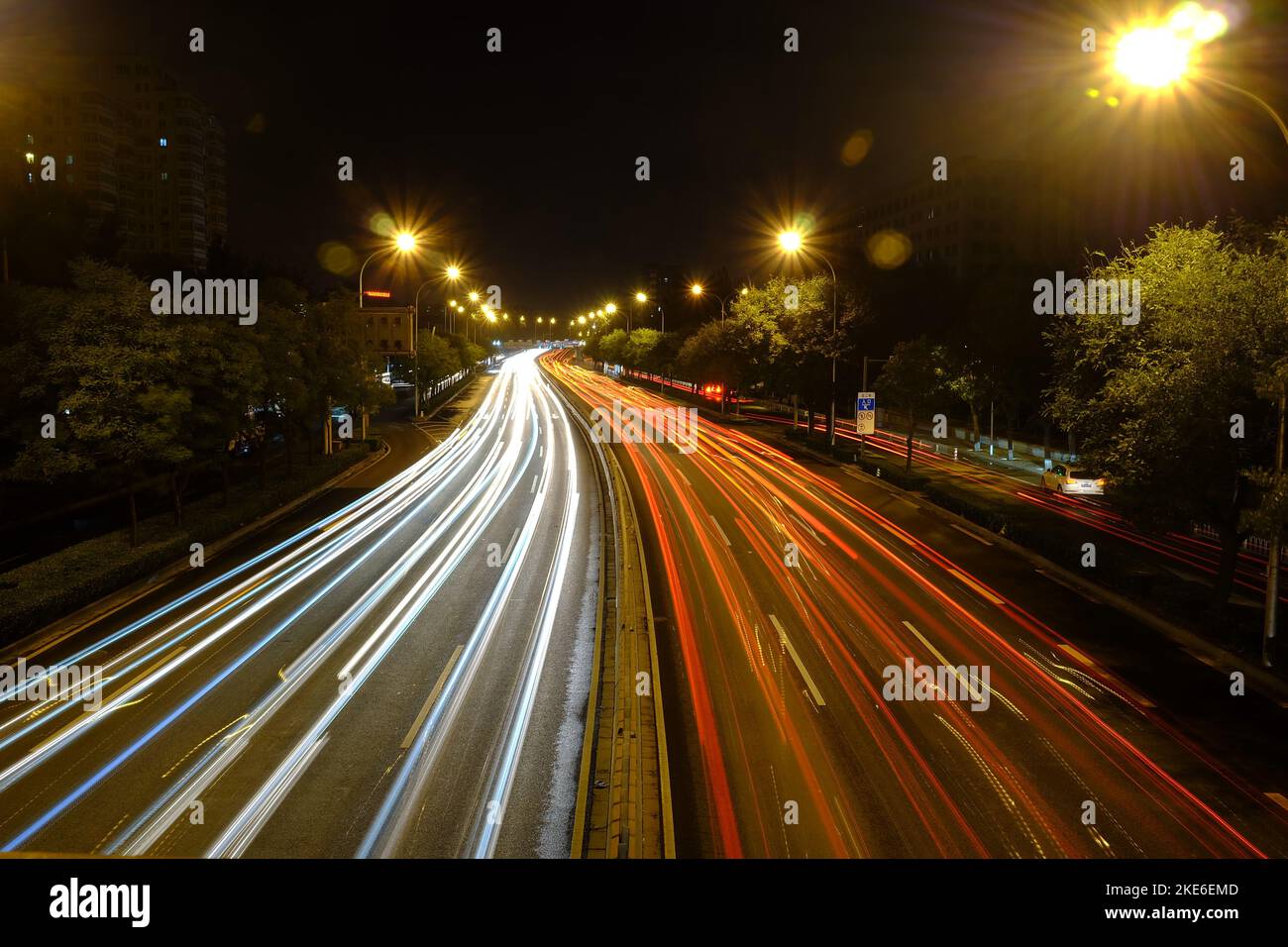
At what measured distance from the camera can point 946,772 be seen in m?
11.1

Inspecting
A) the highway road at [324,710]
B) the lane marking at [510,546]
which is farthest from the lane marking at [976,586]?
the lane marking at [510,546]

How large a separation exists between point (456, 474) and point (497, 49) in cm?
1899

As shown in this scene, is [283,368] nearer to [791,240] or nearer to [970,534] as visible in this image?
[791,240]

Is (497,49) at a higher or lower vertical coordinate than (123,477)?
higher

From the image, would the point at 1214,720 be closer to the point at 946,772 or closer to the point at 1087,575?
the point at 946,772

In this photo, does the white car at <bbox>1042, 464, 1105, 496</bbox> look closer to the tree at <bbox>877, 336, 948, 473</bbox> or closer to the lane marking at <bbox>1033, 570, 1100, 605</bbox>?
the tree at <bbox>877, 336, 948, 473</bbox>

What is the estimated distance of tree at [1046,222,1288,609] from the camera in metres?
15.6

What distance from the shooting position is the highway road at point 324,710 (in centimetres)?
978

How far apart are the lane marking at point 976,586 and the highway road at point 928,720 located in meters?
0.08

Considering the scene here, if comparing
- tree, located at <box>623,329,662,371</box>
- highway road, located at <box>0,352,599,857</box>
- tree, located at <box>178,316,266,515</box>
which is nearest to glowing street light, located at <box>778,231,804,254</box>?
highway road, located at <box>0,352,599,857</box>

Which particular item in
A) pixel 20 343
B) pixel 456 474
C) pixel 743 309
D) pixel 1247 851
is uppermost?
pixel 743 309

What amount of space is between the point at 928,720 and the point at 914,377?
960 inches

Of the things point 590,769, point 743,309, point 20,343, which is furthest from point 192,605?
point 743,309

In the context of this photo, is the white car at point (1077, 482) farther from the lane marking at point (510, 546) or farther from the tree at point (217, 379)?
the tree at point (217, 379)
